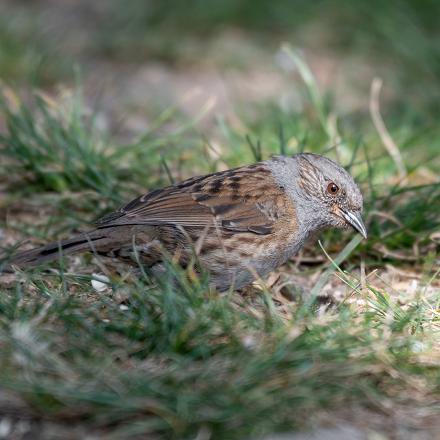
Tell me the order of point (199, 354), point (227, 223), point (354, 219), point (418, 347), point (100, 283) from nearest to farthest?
point (199, 354)
point (418, 347)
point (100, 283)
point (227, 223)
point (354, 219)

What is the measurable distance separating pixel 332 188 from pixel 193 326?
A: 1.63 m

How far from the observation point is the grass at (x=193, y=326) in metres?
3.53

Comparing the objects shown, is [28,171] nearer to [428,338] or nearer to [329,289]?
[329,289]

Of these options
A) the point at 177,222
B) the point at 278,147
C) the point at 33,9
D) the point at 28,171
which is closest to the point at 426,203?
the point at 278,147

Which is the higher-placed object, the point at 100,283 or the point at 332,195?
the point at 332,195

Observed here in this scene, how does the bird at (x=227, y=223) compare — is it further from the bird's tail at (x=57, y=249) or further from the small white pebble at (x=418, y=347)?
the small white pebble at (x=418, y=347)

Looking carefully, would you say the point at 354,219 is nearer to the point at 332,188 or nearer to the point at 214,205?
the point at 332,188

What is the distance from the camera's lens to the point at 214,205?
4.94 metres

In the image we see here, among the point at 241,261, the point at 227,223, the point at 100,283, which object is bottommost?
the point at 100,283

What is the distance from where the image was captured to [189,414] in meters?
3.45

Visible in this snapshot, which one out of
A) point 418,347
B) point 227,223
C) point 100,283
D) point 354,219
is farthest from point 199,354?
point 354,219

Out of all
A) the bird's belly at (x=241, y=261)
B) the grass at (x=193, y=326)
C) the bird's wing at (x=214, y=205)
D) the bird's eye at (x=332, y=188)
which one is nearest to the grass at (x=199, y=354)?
the grass at (x=193, y=326)

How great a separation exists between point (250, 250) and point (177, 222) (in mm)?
414

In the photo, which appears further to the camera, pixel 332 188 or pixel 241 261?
pixel 332 188
